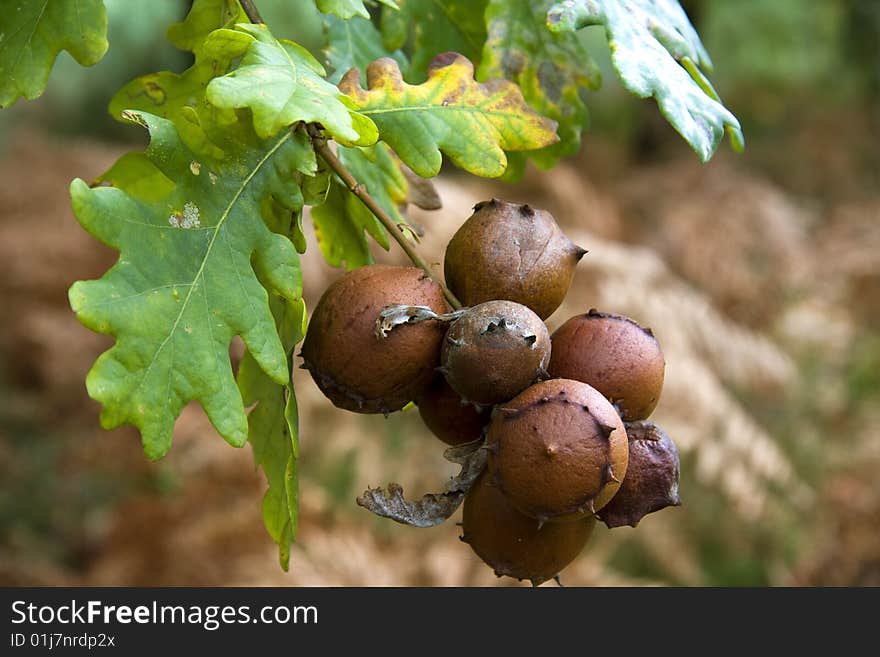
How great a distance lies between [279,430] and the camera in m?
1.07

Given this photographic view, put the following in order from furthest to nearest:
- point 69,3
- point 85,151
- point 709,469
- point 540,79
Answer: point 85,151, point 709,469, point 540,79, point 69,3

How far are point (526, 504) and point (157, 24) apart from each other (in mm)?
4571

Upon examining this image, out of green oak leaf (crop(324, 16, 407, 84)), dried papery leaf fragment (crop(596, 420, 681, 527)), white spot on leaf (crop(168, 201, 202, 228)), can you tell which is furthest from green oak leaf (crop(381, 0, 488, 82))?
dried papery leaf fragment (crop(596, 420, 681, 527))

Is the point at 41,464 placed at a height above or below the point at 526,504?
below

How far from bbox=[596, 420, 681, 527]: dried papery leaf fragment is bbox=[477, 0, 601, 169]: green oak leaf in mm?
392

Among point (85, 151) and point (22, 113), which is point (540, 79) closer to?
point (85, 151)

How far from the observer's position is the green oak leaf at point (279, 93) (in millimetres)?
860

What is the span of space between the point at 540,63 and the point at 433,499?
23.2 inches

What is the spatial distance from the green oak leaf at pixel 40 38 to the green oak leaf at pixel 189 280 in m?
0.14

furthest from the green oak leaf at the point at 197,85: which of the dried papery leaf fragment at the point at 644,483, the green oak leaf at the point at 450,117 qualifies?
the dried papery leaf fragment at the point at 644,483

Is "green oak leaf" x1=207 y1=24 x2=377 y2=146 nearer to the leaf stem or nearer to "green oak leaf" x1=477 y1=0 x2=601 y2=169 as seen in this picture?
the leaf stem

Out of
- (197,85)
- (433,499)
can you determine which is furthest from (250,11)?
(433,499)

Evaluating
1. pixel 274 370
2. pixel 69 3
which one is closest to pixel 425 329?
pixel 274 370

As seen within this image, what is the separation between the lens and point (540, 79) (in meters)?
1.26
